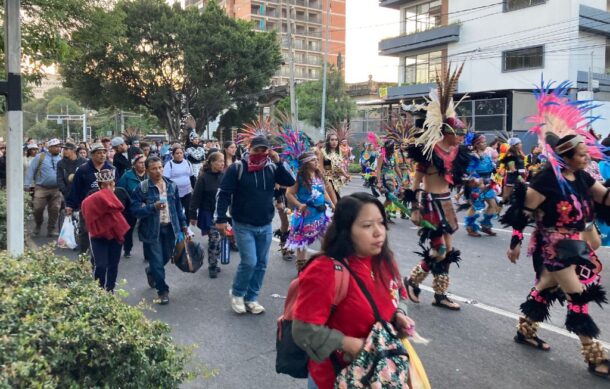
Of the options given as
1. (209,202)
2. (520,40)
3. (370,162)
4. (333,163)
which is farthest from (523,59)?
(209,202)

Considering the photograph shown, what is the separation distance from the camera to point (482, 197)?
10461 millimetres

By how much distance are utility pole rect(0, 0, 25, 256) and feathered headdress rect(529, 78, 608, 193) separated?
4291mm

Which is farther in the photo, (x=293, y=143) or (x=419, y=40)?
(x=419, y=40)

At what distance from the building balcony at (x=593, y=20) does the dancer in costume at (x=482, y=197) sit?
2080 centimetres

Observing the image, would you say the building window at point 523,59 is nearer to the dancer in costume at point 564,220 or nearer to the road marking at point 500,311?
the road marking at point 500,311

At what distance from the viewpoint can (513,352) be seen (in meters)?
4.63

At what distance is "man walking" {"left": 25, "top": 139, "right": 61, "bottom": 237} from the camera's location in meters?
10.4

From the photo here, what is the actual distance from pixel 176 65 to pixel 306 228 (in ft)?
93.2

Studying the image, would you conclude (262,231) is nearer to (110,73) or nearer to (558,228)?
(558,228)

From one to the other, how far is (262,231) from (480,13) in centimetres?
2911

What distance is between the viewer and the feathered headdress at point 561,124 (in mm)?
4391

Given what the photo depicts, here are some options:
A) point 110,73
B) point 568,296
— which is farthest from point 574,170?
point 110,73

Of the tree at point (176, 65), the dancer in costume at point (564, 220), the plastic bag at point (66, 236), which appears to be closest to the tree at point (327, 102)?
the tree at point (176, 65)

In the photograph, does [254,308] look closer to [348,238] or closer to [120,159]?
[348,238]
